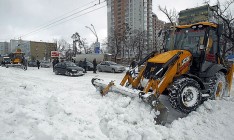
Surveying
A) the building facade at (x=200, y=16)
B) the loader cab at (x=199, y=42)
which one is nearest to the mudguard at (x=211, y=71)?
the loader cab at (x=199, y=42)

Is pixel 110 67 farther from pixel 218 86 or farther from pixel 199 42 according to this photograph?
pixel 199 42

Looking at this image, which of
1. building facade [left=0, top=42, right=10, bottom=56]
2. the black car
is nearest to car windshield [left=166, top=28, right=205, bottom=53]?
the black car

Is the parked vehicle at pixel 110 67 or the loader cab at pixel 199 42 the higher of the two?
the loader cab at pixel 199 42

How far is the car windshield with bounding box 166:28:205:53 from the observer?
721 cm

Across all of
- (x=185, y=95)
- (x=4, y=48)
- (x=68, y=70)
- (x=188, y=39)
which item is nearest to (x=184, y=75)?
(x=185, y=95)

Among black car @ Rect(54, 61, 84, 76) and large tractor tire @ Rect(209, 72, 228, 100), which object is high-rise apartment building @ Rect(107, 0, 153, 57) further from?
large tractor tire @ Rect(209, 72, 228, 100)

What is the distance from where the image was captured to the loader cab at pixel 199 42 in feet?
23.4

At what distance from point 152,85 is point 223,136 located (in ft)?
7.22

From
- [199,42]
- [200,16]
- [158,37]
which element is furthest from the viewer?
[200,16]

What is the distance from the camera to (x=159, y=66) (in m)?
6.54

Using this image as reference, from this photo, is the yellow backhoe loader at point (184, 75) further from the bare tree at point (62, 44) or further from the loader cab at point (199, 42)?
the bare tree at point (62, 44)

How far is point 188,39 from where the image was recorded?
7.46 meters

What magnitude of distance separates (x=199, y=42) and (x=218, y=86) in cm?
199

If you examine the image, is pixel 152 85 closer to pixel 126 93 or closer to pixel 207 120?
pixel 126 93
